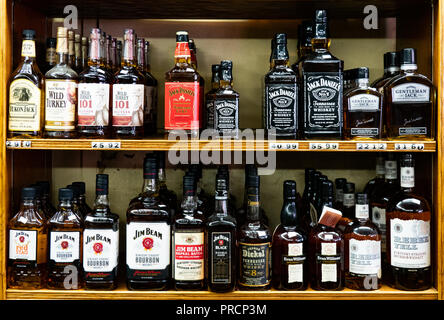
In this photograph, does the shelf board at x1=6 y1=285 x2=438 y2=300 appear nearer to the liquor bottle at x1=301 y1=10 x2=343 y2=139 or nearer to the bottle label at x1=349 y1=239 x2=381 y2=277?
the bottle label at x1=349 y1=239 x2=381 y2=277

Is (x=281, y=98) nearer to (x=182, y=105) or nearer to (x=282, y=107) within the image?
(x=282, y=107)

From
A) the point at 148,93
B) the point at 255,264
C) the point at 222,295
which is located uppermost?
the point at 148,93

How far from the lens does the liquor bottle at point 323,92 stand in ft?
5.08

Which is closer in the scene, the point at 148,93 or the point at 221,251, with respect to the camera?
the point at 221,251

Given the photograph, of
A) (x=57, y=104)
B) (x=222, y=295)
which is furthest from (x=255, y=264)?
(x=57, y=104)

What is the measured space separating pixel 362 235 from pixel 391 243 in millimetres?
115

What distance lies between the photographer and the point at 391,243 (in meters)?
1.52

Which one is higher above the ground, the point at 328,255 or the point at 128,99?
the point at 128,99

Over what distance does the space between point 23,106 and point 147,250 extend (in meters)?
0.70

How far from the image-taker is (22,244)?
1.49 m

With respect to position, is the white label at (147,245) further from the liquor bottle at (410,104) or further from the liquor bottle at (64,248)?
the liquor bottle at (410,104)

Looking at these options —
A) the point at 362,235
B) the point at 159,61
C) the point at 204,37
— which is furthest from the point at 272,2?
the point at 362,235

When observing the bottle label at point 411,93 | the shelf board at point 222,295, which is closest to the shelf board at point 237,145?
the bottle label at point 411,93

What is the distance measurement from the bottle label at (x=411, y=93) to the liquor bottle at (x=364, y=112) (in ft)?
0.19
